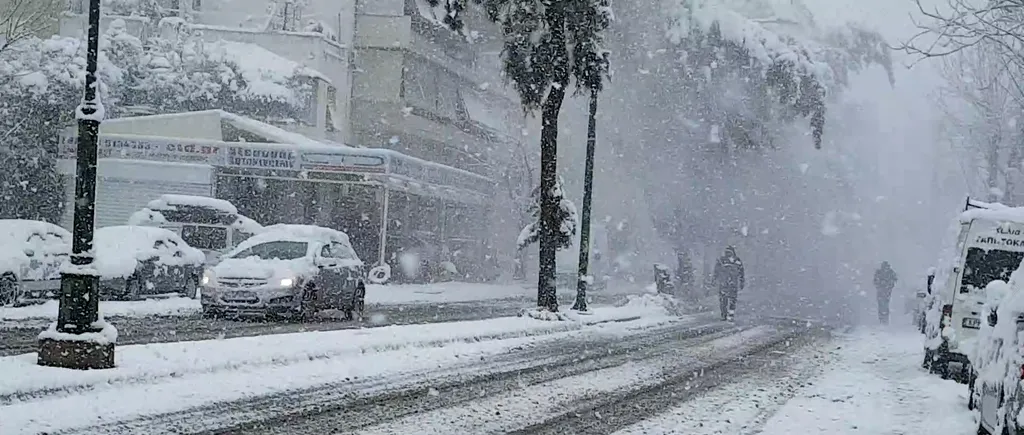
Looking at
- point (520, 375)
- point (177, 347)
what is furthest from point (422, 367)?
point (177, 347)

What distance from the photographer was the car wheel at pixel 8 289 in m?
18.7

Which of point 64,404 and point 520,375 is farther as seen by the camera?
point 520,375

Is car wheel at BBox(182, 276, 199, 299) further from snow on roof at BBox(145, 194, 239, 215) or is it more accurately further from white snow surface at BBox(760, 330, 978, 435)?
white snow surface at BBox(760, 330, 978, 435)

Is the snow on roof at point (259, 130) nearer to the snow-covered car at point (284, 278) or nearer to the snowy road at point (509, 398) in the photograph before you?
the snow-covered car at point (284, 278)

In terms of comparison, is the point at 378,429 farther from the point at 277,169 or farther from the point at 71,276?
the point at 277,169

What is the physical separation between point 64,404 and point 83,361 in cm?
157

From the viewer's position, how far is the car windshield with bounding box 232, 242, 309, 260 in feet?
64.4

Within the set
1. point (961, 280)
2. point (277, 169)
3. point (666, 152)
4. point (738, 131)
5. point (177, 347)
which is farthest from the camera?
point (666, 152)

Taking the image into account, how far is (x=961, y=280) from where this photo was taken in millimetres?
14477

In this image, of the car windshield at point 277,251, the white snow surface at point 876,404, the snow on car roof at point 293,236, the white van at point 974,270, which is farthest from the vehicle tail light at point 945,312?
the snow on car roof at point 293,236

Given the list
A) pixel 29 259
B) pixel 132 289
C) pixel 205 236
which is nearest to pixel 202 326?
pixel 29 259

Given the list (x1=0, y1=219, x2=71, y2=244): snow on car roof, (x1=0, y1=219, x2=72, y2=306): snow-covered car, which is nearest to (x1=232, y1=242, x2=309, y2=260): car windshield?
(x1=0, y1=219, x2=72, y2=306): snow-covered car

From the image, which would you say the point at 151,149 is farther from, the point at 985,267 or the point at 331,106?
the point at 985,267

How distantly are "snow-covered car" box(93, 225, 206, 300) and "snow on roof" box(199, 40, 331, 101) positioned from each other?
16.2m
